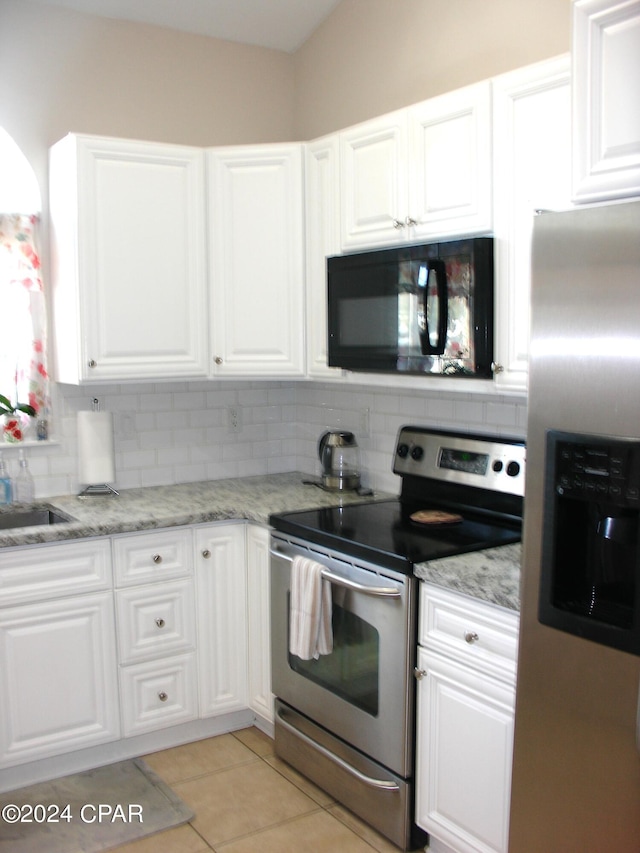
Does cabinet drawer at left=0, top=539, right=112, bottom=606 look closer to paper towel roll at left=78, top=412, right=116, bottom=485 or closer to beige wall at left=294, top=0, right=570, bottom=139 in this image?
paper towel roll at left=78, top=412, right=116, bottom=485

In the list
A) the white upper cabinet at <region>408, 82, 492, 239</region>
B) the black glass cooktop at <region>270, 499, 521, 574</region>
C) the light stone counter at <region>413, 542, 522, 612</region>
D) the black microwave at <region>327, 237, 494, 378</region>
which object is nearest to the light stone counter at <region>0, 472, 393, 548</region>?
the black glass cooktop at <region>270, 499, 521, 574</region>

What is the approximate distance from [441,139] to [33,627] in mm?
2020

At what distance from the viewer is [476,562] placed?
91.0 inches

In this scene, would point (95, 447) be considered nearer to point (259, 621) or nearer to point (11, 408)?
point (11, 408)

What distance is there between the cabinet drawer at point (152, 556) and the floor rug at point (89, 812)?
67 centimetres

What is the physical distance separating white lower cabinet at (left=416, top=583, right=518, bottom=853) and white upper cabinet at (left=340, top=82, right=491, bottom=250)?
3.67 feet

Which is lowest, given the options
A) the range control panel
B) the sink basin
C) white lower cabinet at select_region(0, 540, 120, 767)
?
white lower cabinet at select_region(0, 540, 120, 767)

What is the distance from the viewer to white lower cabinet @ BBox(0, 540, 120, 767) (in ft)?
9.00

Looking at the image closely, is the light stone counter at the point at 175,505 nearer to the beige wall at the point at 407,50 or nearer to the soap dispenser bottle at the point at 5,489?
the soap dispenser bottle at the point at 5,489

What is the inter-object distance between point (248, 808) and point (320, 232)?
201 cm

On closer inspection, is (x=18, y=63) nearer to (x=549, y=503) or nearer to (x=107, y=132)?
(x=107, y=132)

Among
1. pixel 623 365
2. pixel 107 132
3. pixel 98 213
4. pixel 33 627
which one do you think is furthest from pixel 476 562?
pixel 107 132

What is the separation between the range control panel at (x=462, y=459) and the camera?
272cm

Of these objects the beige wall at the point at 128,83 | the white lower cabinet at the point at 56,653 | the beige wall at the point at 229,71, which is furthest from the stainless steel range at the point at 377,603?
the beige wall at the point at 128,83
